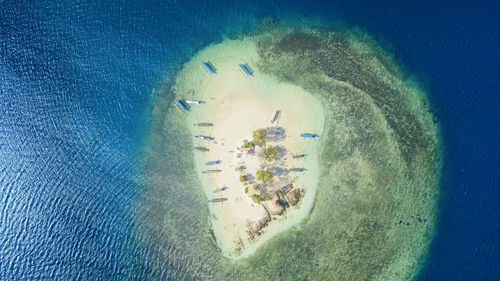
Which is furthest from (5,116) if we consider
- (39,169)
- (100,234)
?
(100,234)

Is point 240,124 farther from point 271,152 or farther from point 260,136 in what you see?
point 271,152

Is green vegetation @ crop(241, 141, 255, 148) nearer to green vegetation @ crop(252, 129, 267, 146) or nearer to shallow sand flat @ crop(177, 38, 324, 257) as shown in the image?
green vegetation @ crop(252, 129, 267, 146)

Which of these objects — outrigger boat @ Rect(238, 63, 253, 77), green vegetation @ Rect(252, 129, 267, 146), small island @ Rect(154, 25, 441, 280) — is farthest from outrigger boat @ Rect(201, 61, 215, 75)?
green vegetation @ Rect(252, 129, 267, 146)

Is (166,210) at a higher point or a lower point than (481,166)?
lower

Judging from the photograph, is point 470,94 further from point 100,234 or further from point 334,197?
point 100,234

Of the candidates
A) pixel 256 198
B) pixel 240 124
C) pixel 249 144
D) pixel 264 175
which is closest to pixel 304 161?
pixel 264 175

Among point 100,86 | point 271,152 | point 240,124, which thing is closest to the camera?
point 271,152
